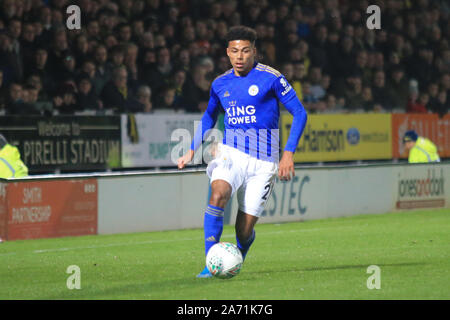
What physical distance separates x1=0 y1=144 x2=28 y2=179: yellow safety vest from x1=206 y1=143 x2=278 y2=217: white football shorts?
620cm

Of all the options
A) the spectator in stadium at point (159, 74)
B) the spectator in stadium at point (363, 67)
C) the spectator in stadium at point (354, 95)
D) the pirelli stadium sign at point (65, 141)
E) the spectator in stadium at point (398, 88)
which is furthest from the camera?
the spectator in stadium at point (398, 88)

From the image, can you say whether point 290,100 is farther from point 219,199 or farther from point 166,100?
point 166,100

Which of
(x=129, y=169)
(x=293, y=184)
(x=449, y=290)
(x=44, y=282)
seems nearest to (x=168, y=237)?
(x=129, y=169)

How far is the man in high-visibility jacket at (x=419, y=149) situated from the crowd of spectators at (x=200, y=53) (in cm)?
140

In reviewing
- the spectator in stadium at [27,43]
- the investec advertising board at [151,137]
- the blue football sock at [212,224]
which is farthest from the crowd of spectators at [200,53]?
the blue football sock at [212,224]

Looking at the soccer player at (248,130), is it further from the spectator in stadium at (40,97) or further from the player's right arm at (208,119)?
the spectator in stadium at (40,97)

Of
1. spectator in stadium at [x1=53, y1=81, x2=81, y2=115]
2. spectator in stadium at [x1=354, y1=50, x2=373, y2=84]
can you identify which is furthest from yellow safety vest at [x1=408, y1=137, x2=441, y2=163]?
spectator in stadium at [x1=53, y1=81, x2=81, y2=115]

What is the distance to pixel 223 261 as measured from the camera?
8.12m

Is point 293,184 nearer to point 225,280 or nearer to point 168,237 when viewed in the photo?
point 168,237

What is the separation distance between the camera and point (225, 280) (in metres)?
8.39

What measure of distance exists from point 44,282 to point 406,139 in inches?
502

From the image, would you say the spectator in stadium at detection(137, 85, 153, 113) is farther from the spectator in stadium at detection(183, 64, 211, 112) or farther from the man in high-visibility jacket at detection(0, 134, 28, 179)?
the man in high-visibility jacket at detection(0, 134, 28, 179)

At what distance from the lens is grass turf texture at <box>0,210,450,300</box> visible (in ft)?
25.4

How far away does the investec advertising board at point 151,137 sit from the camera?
52.5ft
